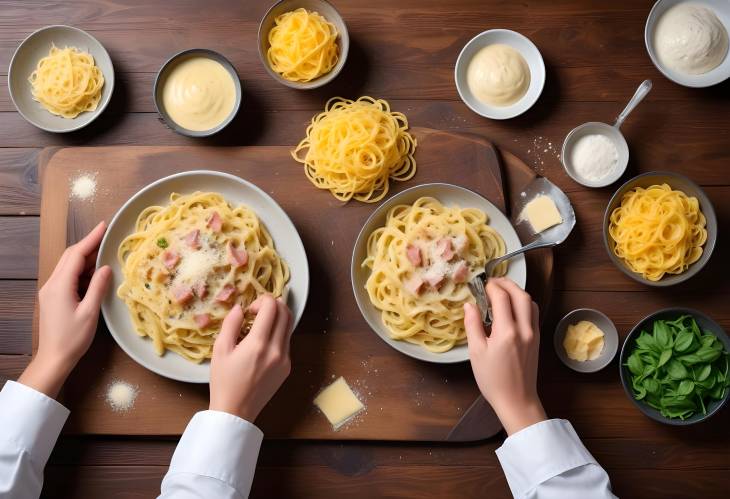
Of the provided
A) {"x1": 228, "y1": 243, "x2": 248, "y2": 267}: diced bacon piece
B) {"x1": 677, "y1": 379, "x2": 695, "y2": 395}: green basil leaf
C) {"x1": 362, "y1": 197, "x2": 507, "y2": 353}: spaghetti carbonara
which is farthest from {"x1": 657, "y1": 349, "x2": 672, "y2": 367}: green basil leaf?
{"x1": 228, "y1": 243, "x2": 248, "y2": 267}: diced bacon piece

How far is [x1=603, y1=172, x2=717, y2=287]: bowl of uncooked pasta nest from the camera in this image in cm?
288

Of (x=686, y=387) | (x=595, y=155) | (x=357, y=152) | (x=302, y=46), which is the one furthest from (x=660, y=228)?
(x=302, y=46)

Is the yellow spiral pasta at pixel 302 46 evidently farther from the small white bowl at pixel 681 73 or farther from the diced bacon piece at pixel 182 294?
the small white bowl at pixel 681 73

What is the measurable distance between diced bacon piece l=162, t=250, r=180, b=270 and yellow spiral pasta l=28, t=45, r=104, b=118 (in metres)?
0.92

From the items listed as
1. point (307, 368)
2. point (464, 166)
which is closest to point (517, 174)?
point (464, 166)

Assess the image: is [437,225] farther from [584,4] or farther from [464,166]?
[584,4]

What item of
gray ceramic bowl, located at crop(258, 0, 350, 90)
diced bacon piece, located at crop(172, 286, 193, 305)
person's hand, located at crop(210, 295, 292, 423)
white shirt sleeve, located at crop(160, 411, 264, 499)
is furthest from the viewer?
gray ceramic bowl, located at crop(258, 0, 350, 90)

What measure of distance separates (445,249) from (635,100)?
120 cm

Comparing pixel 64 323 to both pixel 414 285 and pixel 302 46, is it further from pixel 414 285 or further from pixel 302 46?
pixel 302 46

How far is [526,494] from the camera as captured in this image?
249 cm

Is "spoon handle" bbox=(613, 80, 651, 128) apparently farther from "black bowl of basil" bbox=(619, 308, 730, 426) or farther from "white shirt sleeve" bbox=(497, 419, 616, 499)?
"white shirt sleeve" bbox=(497, 419, 616, 499)

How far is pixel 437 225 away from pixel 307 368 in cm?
90

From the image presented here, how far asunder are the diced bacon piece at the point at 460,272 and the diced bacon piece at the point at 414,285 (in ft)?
0.49

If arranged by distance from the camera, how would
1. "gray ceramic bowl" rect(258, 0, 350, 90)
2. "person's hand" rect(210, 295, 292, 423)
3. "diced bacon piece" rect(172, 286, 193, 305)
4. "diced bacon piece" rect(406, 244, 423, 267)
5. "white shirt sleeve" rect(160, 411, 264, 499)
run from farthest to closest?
1. "gray ceramic bowl" rect(258, 0, 350, 90)
2. "diced bacon piece" rect(406, 244, 423, 267)
3. "diced bacon piece" rect(172, 286, 193, 305)
4. "person's hand" rect(210, 295, 292, 423)
5. "white shirt sleeve" rect(160, 411, 264, 499)
